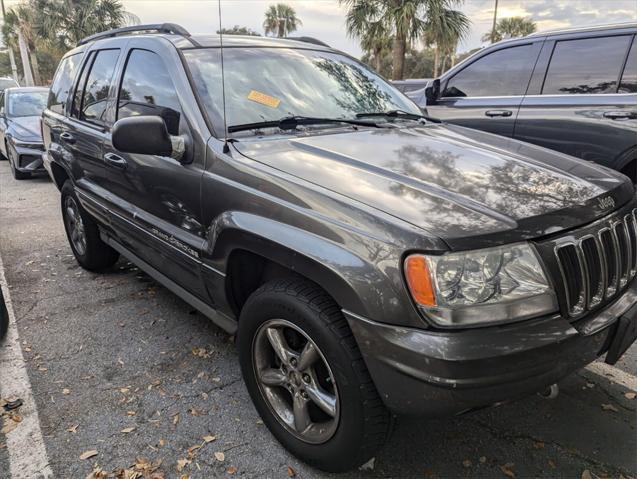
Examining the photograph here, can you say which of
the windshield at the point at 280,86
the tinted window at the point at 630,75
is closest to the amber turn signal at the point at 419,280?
the windshield at the point at 280,86

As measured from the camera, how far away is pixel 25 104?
1007 centimetres

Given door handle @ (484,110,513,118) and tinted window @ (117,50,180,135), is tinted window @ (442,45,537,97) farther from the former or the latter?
tinted window @ (117,50,180,135)

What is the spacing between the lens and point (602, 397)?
2666 millimetres

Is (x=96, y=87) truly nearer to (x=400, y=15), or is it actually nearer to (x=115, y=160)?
(x=115, y=160)

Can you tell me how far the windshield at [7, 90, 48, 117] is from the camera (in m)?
9.91

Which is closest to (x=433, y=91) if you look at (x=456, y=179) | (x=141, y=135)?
(x=456, y=179)

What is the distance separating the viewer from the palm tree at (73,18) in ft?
83.0

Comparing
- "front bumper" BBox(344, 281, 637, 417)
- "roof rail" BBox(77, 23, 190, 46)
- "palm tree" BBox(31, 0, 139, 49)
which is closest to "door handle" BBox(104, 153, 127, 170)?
"roof rail" BBox(77, 23, 190, 46)

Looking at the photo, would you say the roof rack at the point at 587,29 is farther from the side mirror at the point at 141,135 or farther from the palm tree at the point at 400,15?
the palm tree at the point at 400,15

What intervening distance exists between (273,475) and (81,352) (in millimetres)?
1661

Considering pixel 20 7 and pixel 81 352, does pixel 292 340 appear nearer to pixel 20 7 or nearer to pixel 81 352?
pixel 81 352

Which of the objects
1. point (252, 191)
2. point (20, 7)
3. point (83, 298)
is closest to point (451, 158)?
point (252, 191)

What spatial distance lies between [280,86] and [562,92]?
3239 millimetres

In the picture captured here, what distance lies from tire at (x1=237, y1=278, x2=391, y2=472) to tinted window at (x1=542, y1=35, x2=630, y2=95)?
3976mm
